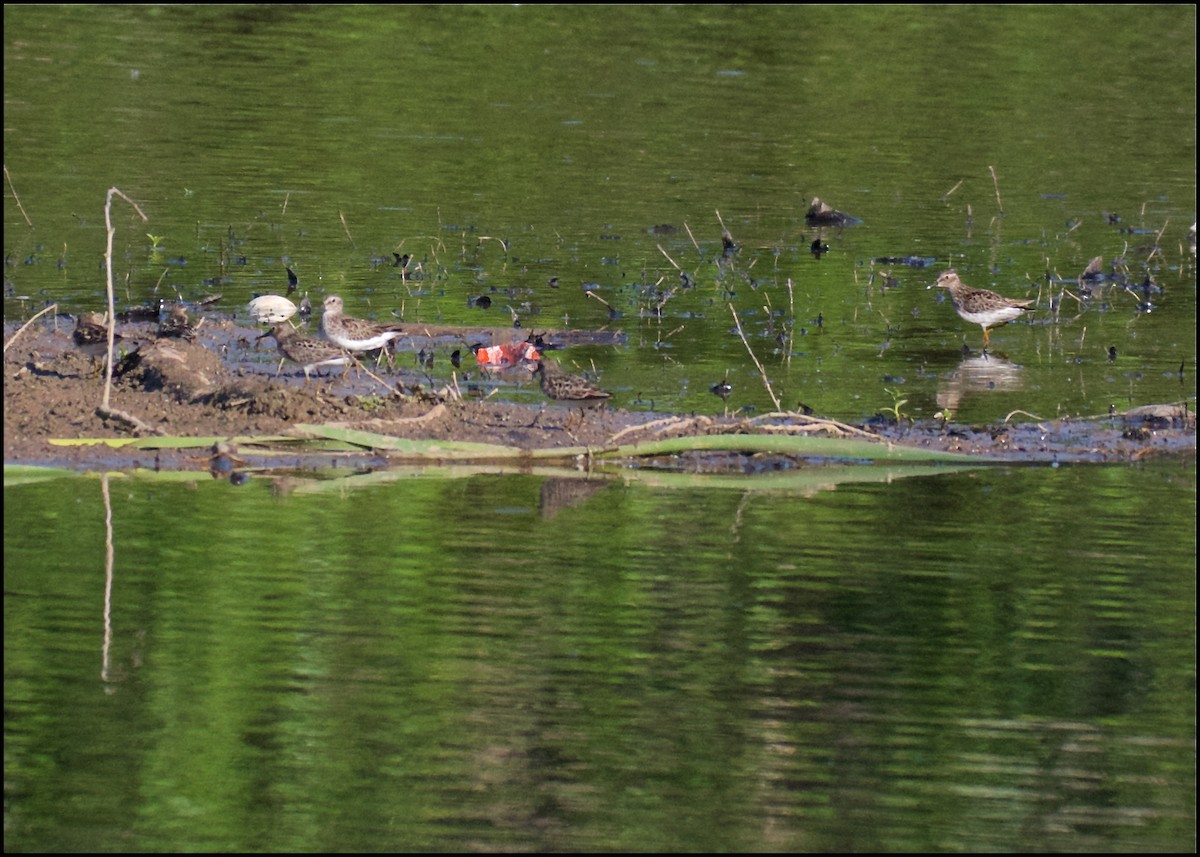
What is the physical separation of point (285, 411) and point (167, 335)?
216cm

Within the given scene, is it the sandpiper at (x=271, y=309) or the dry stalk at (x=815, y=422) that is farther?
the sandpiper at (x=271, y=309)

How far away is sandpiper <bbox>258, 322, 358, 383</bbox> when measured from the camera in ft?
41.0

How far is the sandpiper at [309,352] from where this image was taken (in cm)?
1250

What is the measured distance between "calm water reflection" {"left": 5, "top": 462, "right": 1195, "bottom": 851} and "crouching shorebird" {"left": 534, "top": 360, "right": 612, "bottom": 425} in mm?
1423

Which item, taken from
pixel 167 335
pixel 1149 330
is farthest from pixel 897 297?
pixel 167 335

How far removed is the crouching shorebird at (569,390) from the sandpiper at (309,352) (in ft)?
4.17

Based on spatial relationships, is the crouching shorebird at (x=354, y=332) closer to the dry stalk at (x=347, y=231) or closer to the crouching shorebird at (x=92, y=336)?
the crouching shorebird at (x=92, y=336)

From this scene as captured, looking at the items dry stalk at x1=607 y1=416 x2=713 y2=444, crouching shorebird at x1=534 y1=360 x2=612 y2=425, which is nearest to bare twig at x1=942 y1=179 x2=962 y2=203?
crouching shorebird at x1=534 y1=360 x2=612 y2=425

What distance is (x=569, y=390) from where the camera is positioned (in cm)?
1182

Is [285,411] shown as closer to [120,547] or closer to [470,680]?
[120,547]

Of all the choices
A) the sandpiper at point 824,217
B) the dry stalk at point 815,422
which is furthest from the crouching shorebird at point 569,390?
the sandpiper at point 824,217

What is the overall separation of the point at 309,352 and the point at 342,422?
1693 mm

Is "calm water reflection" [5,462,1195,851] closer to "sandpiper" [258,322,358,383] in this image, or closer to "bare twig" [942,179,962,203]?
"sandpiper" [258,322,358,383]

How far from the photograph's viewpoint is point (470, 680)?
7730mm
